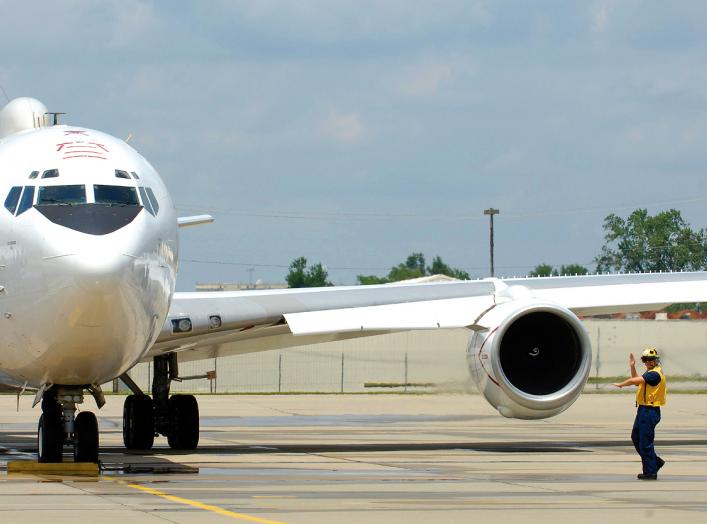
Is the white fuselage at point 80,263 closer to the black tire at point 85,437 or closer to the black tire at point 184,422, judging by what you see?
the black tire at point 85,437

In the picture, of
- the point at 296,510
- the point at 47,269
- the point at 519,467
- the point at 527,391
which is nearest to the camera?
the point at 296,510

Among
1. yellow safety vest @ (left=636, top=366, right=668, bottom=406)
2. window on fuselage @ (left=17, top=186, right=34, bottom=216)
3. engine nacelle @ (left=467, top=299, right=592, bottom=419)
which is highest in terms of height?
→ window on fuselage @ (left=17, top=186, right=34, bottom=216)

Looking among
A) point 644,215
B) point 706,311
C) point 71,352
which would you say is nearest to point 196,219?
point 71,352

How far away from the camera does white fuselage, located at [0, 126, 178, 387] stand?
16.1 metres

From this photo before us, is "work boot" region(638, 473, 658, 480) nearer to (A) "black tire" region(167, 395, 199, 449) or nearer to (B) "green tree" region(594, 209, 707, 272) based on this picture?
(A) "black tire" region(167, 395, 199, 449)

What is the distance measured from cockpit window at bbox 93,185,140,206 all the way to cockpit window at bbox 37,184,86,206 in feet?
0.51

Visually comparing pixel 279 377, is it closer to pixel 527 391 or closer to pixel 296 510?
pixel 527 391

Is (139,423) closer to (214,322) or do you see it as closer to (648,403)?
(214,322)

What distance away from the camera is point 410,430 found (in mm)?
29891

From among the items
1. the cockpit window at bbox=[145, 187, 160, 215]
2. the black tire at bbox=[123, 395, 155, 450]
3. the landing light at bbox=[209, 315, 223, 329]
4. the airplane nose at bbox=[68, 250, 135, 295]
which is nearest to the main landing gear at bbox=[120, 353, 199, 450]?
the black tire at bbox=[123, 395, 155, 450]

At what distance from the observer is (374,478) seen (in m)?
16.8

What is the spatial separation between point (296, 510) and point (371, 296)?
882cm

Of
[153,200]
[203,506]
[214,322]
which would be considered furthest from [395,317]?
[203,506]

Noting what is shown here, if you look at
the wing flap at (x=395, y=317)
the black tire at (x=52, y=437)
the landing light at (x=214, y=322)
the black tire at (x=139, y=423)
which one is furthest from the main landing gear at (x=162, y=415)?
the black tire at (x=52, y=437)
